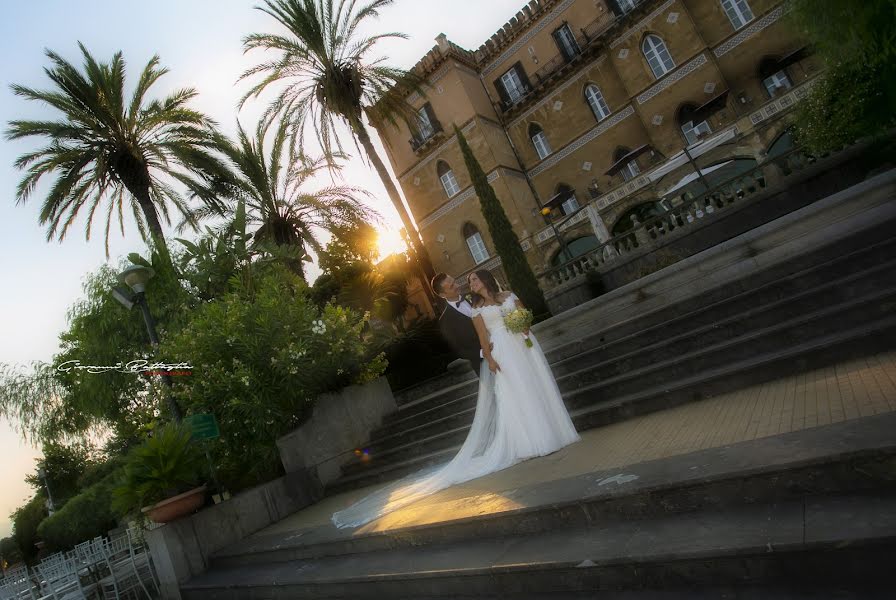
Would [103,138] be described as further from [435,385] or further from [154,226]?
[435,385]

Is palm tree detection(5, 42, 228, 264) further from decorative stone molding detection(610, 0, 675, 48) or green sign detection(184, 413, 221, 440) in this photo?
decorative stone molding detection(610, 0, 675, 48)

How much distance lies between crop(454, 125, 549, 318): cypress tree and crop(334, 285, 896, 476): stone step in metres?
9.95

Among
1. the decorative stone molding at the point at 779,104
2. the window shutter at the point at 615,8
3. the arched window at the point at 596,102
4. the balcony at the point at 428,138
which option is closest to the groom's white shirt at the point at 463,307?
the decorative stone molding at the point at 779,104

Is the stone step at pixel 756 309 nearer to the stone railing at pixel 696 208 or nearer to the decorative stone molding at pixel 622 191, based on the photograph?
the stone railing at pixel 696 208

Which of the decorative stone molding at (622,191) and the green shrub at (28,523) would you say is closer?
the green shrub at (28,523)

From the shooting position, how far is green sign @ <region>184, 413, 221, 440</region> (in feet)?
24.2

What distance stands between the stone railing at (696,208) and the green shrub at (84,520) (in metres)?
18.1

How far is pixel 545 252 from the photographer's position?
27.0 meters

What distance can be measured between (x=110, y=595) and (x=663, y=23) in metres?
30.0

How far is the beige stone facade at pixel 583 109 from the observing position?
905 inches

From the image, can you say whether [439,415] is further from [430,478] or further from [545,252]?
[545,252]

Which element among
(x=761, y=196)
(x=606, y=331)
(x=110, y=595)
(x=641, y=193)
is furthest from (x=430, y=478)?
(x=641, y=193)

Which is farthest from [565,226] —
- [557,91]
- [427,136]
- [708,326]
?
[708,326]

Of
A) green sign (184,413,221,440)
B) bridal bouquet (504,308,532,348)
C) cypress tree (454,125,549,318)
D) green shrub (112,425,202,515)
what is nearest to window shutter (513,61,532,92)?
cypress tree (454,125,549,318)
